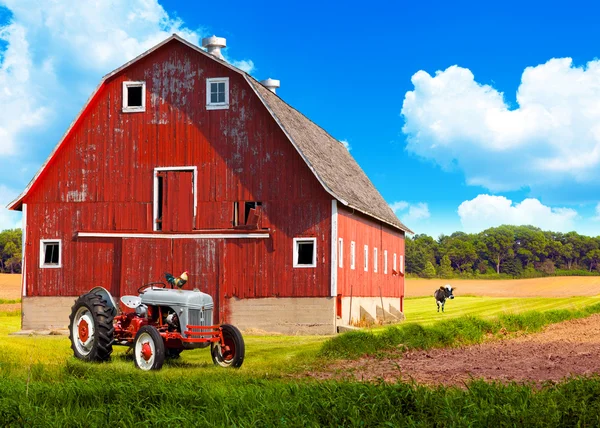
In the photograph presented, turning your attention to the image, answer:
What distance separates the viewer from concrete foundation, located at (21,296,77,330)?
27281 millimetres

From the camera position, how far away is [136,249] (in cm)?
2666

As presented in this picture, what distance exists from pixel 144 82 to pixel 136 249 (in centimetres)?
539

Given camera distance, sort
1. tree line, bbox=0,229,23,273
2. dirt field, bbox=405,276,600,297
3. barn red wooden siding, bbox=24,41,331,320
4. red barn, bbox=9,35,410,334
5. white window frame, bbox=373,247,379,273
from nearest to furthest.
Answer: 1. red barn, bbox=9,35,410,334
2. barn red wooden siding, bbox=24,41,331,320
3. white window frame, bbox=373,247,379,273
4. dirt field, bbox=405,276,600,297
5. tree line, bbox=0,229,23,273

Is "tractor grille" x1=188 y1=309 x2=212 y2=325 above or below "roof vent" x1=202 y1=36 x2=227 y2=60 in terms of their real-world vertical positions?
below

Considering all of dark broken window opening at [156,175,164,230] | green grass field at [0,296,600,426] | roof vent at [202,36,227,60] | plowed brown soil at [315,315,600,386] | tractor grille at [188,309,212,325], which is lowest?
plowed brown soil at [315,315,600,386]

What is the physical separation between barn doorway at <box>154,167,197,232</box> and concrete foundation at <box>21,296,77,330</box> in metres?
3.95

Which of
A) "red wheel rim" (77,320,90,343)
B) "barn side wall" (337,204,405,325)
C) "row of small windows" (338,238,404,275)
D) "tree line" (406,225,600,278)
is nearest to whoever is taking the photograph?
"red wheel rim" (77,320,90,343)

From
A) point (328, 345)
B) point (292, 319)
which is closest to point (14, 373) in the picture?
point (328, 345)

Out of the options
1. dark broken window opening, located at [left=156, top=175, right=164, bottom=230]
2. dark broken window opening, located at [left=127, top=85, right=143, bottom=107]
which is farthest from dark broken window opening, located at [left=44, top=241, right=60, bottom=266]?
dark broken window opening, located at [left=127, top=85, right=143, bottom=107]

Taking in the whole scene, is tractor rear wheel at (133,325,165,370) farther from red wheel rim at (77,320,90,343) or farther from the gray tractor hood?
red wheel rim at (77,320,90,343)

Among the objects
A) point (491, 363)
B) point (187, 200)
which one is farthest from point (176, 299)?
point (187, 200)

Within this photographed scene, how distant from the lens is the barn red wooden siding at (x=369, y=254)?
27016mm

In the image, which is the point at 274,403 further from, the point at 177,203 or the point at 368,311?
the point at 368,311

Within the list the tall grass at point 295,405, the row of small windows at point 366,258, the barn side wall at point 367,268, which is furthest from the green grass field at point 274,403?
the barn side wall at point 367,268
